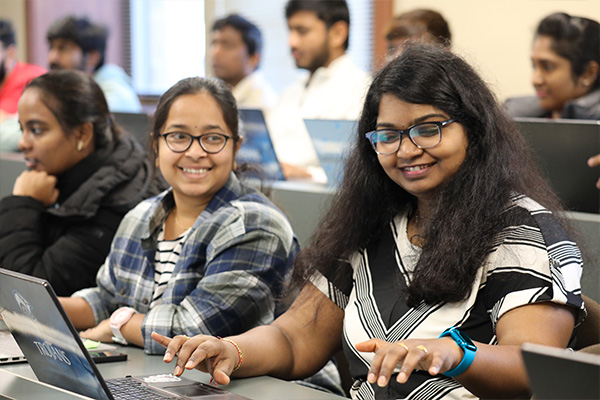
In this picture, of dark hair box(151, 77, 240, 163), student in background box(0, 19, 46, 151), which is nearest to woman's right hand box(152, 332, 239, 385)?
dark hair box(151, 77, 240, 163)

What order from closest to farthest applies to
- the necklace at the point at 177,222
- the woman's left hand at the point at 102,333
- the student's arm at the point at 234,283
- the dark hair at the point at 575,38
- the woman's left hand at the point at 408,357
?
the woman's left hand at the point at 408,357
the student's arm at the point at 234,283
the woman's left hand at the point at 102,333
the necklace at the point at 177,222
the dark hair at the point at 575,38

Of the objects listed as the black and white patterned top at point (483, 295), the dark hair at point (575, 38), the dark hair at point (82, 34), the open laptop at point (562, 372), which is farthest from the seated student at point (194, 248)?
the dark hair at point (82, 34)

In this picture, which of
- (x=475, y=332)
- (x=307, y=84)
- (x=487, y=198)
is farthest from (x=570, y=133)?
(x=307, y=84)

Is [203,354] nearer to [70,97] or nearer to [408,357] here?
[408,357]

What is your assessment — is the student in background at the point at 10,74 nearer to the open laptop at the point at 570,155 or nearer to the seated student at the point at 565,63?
the seated student at the point at 565,63

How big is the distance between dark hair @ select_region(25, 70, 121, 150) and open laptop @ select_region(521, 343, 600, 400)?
194 cm

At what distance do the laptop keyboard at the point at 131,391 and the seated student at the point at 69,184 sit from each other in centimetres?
91

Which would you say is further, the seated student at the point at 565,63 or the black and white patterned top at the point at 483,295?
the seated student at the point at 565,63

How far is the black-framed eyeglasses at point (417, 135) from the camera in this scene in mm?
1480

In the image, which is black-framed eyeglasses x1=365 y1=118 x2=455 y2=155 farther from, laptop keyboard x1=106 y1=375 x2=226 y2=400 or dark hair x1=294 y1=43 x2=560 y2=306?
laptop keyboard x1=106 y1=375 x2=226 y2=400

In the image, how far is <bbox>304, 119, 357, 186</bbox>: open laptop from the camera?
2512 millimetres

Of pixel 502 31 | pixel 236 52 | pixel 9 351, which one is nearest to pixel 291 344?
pixel 9 351

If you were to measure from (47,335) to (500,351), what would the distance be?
705 millimetres

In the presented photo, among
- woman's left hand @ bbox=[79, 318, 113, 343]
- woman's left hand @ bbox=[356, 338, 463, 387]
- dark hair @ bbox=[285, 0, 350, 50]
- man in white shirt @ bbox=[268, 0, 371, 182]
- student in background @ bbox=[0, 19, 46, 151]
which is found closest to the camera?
woman's left hand @ bbox=[356, 338, 463, 387]
